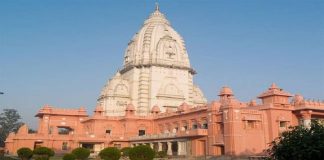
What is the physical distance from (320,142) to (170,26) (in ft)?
198

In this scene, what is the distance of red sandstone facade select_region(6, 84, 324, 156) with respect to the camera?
117 feet

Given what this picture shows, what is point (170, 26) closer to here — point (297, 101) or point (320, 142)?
point (297, 101)

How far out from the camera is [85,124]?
54344 mm

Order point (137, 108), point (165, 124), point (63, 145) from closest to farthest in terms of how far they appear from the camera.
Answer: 1. point (63, 145)
2. point (165, 124)
3. point (137, 108)

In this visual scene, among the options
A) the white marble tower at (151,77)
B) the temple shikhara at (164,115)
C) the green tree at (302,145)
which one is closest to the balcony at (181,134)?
the temple shikhara at (164,115)

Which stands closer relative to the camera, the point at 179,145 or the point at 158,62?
the point at 179,145

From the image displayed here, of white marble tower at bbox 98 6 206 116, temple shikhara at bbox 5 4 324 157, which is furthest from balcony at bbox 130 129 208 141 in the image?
white marble tower at bbox 98 6 206 116

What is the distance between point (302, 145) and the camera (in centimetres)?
1133

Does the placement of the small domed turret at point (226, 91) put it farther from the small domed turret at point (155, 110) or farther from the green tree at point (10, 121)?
the green tree at point (10, 121)

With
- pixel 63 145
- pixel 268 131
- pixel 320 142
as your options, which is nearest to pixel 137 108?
pixel 63 145

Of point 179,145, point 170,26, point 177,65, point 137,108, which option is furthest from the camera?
point 170,26

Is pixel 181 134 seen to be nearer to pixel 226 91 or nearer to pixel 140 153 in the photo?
pixel 226 91

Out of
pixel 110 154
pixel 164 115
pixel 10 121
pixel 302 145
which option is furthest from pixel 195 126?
pixel 10 121

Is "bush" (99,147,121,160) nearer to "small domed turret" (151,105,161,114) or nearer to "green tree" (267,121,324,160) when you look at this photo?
"green tree" (267,121,324,160)
